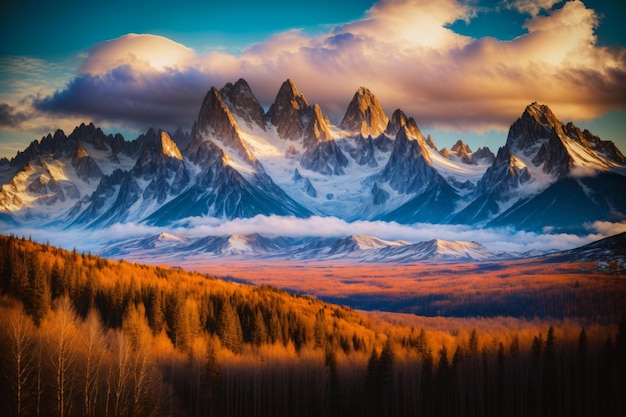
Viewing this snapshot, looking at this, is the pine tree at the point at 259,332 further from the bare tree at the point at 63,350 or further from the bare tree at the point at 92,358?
the bare tree at the point at 63,350

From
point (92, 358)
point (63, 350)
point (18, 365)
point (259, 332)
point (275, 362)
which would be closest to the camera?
point (18, 365)

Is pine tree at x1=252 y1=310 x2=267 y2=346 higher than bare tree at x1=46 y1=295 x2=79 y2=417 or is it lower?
lower

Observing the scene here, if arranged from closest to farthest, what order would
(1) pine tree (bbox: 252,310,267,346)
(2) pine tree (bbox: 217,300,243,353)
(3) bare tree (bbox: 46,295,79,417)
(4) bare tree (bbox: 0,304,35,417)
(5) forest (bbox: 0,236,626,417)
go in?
(4) bare tree (bbox: 0,304,35,417) < (3) bare tree (bbox: 46,295,79,417) < (5) forest (bbox: 0,236,626,417) < (2) pine tree (bbox: 217,300,243,353) < (1) pine tree (bbox: 252,310,267,346)

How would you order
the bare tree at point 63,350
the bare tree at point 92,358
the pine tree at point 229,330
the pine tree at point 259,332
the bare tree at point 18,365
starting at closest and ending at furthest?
the bare tree at point 18,365 < the bare tree at point 63,350 < the bare tree at point 92,358 < the pine tree at point 229,330 < the pine tree at point 259,332

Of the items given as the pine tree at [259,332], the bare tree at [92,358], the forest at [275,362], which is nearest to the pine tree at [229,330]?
the forest at [275,362]

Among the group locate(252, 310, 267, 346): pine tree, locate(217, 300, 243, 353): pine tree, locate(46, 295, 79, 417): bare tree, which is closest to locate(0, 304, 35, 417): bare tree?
locate(46, 295, 79, 417): bare tree

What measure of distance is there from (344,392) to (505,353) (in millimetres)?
33064

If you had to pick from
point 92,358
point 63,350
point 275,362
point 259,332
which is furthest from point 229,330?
point 63,350

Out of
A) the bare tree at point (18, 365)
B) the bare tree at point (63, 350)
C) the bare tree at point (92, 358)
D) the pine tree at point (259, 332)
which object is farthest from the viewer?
the pine tree at point (259, 332)

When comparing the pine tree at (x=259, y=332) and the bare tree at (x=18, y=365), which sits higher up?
the bare tree at (x=18, y=365)

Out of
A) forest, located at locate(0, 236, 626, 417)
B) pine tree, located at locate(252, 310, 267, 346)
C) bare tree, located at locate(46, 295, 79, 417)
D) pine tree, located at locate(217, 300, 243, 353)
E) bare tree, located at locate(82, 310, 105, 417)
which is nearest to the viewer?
bare tree, located at locate(46, 295, 79, 417)

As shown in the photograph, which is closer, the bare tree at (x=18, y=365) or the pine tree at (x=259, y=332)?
the bare tree at (x=18, y=365)

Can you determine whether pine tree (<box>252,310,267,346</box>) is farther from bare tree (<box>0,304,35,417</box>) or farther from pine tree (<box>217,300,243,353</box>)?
bare tree (<box>0,304,35,417</box>)

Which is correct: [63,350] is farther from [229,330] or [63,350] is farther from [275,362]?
[229,330]
